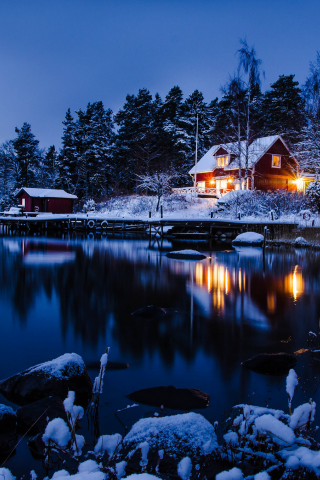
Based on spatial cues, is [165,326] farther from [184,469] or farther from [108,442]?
[184,469]

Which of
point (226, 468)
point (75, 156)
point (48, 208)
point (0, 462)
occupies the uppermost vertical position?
point (75, 156)

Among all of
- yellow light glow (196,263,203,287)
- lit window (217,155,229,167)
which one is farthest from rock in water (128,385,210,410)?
lit window (217,155,229,167)

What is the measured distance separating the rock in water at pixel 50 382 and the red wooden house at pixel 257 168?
36.7 meters

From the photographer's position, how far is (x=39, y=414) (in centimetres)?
430

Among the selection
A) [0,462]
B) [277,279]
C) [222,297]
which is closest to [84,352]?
[0,462]

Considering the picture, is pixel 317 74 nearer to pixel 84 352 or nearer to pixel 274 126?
pixel 274 126

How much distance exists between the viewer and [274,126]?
54344 millimetres

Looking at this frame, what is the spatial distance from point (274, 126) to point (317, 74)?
21.1 m

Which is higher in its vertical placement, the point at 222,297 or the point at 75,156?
the point at 75,156

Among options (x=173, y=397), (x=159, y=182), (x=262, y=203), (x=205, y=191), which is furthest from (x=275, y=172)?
(x=173, y=397)

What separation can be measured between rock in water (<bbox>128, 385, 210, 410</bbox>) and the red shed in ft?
161

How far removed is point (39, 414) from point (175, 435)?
1.73m

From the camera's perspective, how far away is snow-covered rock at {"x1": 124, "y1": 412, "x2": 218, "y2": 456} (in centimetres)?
335

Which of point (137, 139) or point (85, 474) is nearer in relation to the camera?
point (85, 474)
